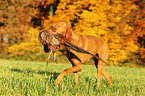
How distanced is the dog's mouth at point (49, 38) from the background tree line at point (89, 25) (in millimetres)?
13586

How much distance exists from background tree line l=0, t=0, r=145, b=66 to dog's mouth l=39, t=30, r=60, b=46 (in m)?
13.6

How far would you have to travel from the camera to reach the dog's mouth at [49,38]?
407 cm

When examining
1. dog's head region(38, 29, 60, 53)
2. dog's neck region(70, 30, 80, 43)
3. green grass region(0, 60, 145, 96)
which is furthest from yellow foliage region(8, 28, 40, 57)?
dog's head region(38, 29, 60, 53)

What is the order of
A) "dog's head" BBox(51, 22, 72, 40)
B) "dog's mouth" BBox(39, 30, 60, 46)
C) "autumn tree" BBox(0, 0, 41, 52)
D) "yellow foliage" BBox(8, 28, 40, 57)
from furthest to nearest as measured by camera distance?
"autumn tree" BBox(0, 0, 41, 52) < "yellow foliage" BBox(8, 28, 40, 57) < "dog's head" BBox(51, 22, 72, 40) < "dog's mouth" BBox(39, 30, 60, 46)

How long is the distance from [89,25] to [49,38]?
14.1 m

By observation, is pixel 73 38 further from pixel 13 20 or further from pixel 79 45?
pixel 13 20

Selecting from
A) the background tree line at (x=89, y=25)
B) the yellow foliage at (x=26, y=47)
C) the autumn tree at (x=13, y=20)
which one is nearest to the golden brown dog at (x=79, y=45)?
the background tree line at (x=89, y=25)

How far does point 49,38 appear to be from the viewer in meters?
4.07

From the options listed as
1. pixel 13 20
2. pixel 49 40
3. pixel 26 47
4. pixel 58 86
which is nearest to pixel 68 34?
pixel 49 40

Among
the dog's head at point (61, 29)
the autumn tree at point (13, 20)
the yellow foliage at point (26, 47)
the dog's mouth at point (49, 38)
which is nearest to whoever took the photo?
the dog's mouth at point (49, 38)

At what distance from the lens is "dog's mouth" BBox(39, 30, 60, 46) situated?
407 centimetres

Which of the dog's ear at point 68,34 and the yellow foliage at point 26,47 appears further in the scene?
the yellow foliage at point 26,47

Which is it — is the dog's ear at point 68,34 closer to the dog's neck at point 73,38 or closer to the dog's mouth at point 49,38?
the dog's neck at point 73,38

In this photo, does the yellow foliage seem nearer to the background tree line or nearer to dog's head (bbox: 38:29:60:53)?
the background tree line
